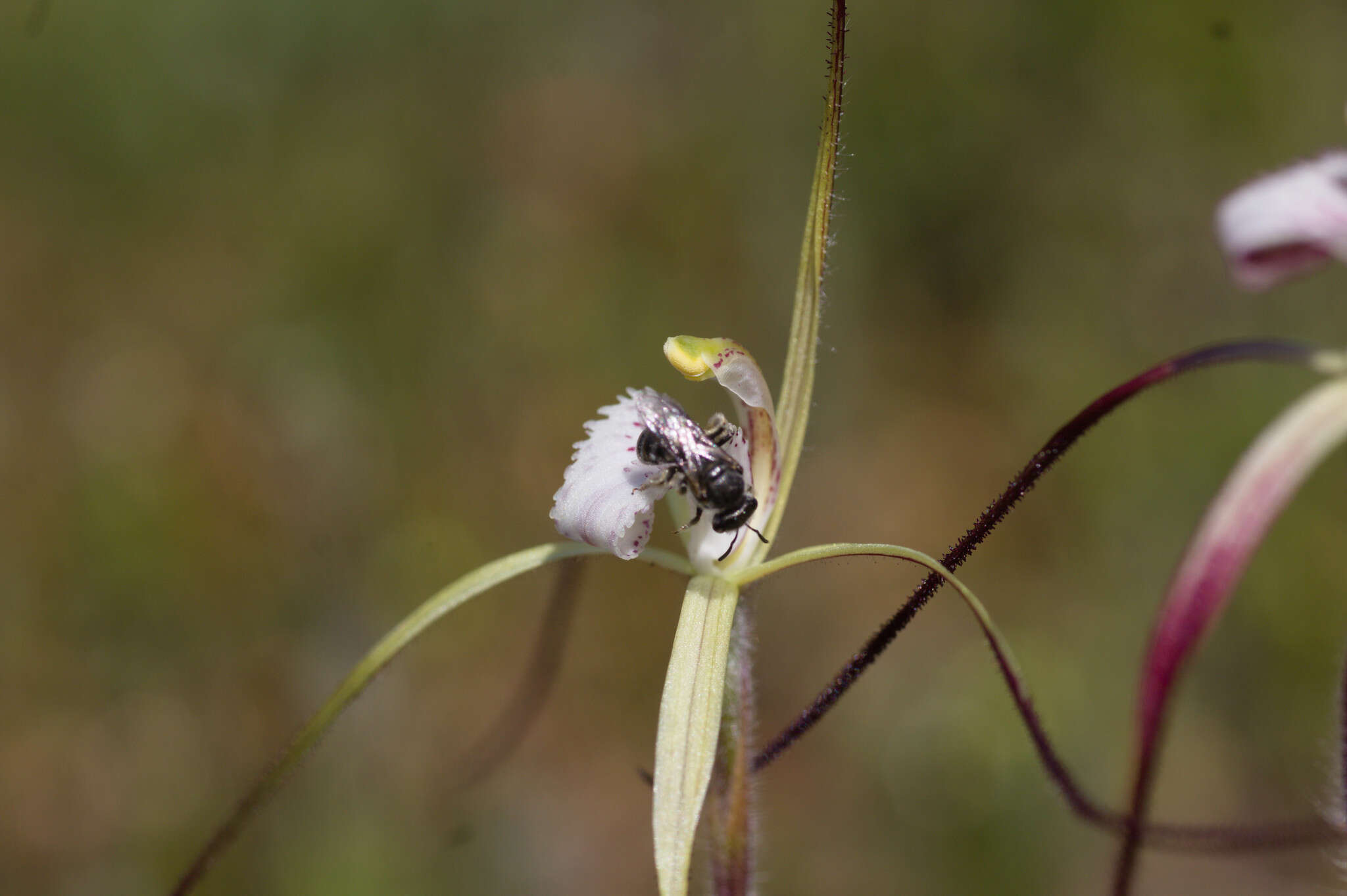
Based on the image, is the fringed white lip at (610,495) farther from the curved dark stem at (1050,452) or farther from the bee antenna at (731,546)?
the curved dark stem at (1050,452)

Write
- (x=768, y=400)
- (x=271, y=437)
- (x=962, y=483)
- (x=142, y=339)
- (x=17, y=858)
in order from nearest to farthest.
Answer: (x=768, y=400) < (x=17, y=858) < (x=271, y=437) < (x=142, y=339) < (x=962, y=483)

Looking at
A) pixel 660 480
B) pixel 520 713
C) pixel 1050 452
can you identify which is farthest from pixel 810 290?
pixel 520 713

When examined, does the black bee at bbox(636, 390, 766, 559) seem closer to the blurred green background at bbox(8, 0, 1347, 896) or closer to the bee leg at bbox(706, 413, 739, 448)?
the bee leg at bbox(706, 413, 739, 448)

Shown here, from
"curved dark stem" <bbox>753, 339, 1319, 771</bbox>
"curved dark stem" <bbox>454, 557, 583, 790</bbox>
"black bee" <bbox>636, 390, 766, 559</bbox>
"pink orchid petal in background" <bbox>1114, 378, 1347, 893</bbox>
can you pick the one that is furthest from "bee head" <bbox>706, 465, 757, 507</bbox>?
"curved dark stem" <bbox>454, 557, 583, 790</bbox>

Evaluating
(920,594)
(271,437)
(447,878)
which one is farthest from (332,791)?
(920,594)

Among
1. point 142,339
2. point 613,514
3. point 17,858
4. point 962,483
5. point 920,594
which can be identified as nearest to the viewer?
point 920,594

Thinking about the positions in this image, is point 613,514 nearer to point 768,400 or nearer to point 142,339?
point 768,400

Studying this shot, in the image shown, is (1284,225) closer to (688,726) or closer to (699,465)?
(699,465)
